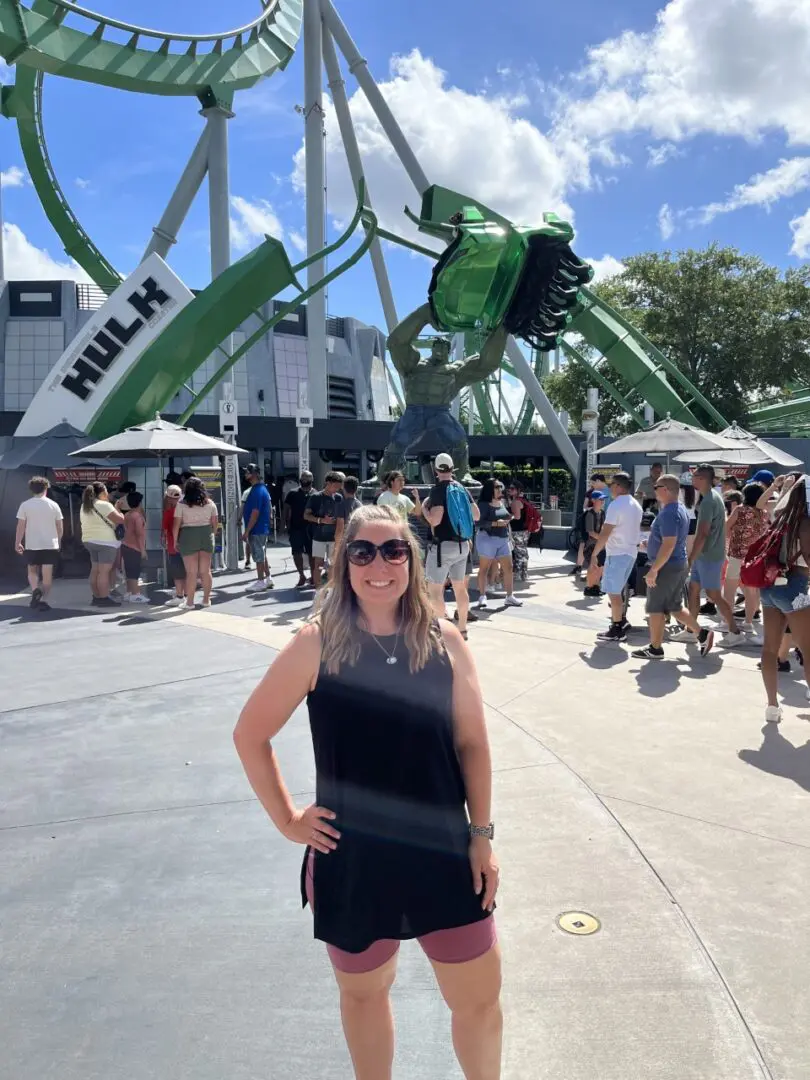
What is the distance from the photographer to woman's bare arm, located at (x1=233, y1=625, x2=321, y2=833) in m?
1.70

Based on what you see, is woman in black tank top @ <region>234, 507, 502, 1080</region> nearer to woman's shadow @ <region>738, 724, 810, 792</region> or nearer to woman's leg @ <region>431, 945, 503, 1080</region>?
woman's leg @ <region>431, 945, 503, 1080</region>

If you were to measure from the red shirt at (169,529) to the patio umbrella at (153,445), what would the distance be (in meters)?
1.07

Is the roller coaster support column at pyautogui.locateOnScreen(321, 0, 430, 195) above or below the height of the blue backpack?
above

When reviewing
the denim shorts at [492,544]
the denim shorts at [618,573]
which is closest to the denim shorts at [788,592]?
the denim shorts at [618,573]

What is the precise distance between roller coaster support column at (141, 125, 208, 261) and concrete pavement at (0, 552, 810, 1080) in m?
17.6

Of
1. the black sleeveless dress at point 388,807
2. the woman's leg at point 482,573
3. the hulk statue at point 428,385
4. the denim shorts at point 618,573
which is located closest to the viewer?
the black sleeveless dress at point 388,807

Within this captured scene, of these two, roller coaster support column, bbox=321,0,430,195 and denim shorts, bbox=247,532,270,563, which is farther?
roller coaster support column, bbox=321,0,430,195

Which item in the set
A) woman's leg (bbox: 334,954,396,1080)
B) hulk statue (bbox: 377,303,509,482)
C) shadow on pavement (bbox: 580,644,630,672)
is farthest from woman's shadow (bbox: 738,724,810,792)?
hulk statue (bbox: 377,303,509,482)

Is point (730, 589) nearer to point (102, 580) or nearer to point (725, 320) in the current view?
point (102, 580)

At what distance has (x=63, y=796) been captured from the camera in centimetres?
368

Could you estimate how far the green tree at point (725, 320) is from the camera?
31.4 m

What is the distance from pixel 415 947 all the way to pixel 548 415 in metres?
22.0

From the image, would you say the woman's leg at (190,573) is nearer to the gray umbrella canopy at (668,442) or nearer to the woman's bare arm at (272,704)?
the gray umbrella canopy at (668,442)

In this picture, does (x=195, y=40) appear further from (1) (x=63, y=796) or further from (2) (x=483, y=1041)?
(2) (x=483, y=1041)
